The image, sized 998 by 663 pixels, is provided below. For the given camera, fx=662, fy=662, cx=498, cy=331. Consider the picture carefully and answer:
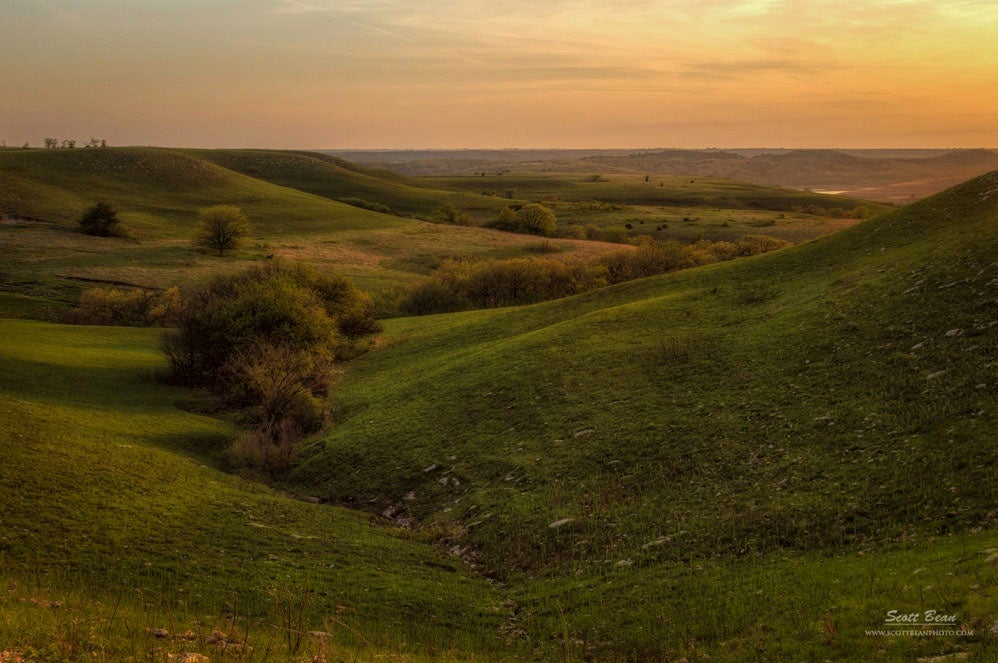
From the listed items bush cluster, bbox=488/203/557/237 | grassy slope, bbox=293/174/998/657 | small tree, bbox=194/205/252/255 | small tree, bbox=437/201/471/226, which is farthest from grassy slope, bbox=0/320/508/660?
small tree, bbox=437/201/471/226

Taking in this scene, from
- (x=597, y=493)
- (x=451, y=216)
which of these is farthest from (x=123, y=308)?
(x=451, y=216)

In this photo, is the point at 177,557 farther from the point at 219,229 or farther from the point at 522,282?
the point at 219,229

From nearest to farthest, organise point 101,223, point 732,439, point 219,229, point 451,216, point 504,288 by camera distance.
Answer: point 732,439 → point 504,288 → point 219,229 → point 101,223 → point 451,216

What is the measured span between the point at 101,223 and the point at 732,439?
118387 millimetres

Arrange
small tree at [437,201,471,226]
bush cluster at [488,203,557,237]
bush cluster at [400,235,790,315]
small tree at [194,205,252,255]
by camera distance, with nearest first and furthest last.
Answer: bush cluster at [400,235,790,315]
small tree at [194,205,252,255]
bush cluster at [488,203,557,237]
small tree at [437,201,471,226]

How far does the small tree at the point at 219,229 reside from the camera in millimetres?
106875

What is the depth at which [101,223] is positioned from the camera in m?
112

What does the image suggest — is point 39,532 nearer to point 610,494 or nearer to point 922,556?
point 610,494

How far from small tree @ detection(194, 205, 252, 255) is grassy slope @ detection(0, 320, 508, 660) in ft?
273

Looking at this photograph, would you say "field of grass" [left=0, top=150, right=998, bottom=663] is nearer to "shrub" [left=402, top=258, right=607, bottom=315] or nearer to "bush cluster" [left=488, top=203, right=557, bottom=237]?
"shrub" [left=402, top=258, right=607, bottom=315]

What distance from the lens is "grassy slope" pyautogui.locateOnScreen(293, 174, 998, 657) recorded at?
15.1 metres

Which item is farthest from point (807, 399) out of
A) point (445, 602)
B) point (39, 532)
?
point (39, 532)

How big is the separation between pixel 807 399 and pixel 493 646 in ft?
47.1

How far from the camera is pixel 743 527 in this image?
1742 cm
